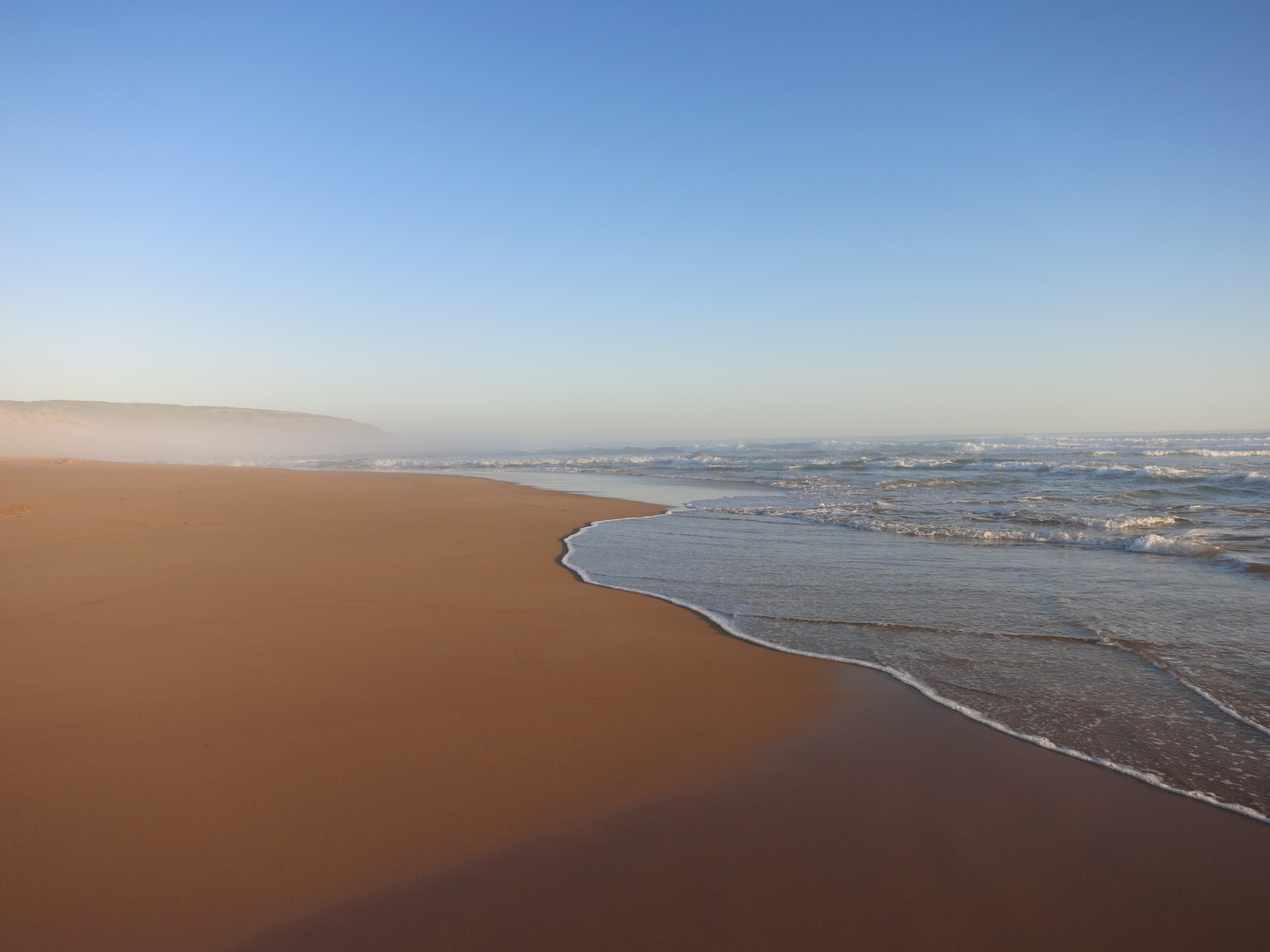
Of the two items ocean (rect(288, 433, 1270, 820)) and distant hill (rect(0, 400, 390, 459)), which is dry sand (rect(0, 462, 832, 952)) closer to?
ocean (rect(288, 433, 1270, 820))

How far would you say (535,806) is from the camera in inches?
92.4

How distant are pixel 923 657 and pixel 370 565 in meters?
4.86

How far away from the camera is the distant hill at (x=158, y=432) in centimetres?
4959

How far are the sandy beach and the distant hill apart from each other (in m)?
45.3

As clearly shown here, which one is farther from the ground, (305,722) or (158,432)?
(158,432)

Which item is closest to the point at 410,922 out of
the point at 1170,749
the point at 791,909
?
the point at 791,909

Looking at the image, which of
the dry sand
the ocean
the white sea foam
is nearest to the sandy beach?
the dry sand

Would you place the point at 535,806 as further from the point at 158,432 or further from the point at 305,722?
the point at 158,432

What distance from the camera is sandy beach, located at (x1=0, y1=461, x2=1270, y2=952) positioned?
180 cm

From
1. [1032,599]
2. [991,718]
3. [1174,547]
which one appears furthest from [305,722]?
[1174,547]

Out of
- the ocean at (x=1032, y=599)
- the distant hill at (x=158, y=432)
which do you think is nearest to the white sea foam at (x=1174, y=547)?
the ocean at (x=1032, y=599)

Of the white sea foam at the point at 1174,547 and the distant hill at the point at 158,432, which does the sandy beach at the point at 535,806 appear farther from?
the distant hill at the point at 158,432

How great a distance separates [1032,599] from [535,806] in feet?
15.0

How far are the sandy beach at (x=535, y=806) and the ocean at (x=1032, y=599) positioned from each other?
370mm
